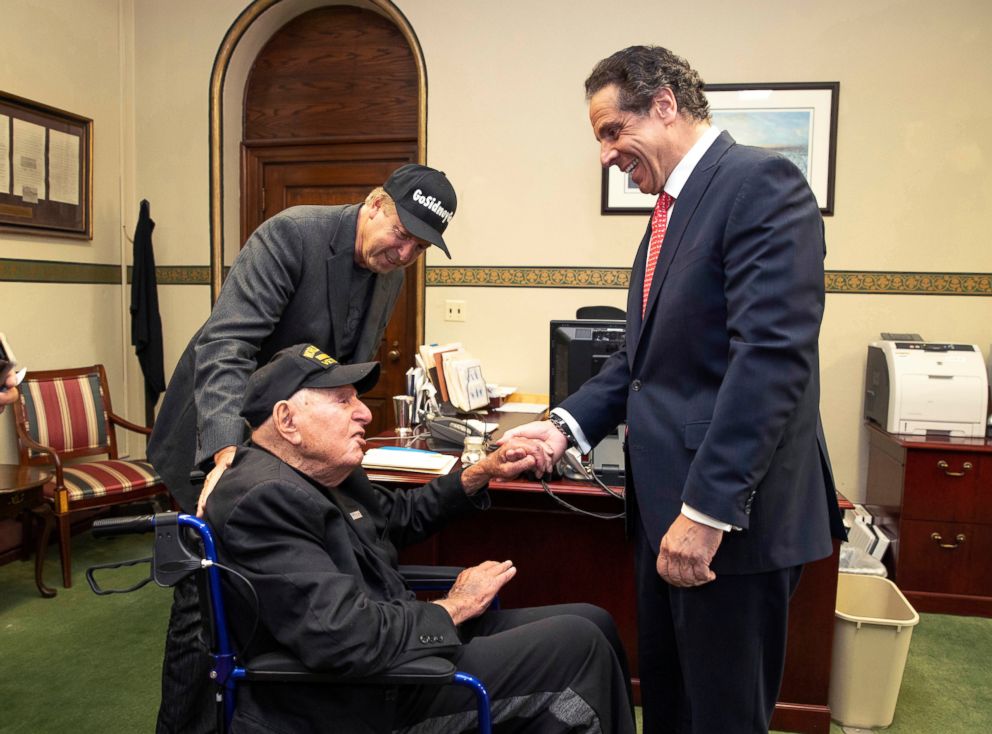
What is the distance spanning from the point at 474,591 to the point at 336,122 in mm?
3603

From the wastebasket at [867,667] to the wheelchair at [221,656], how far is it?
1.43 meters

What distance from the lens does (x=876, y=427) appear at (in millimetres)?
3777

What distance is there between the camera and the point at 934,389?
11.2 feet

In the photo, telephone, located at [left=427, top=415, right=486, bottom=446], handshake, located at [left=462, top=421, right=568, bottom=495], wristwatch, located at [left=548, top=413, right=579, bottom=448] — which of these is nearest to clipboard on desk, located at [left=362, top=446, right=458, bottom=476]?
telephone, located at [left=427, top=415, right=486, bottom=446]

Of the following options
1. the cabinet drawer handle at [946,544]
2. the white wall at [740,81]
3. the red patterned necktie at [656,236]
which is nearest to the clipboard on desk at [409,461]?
the red patterned necktie at [656,236]

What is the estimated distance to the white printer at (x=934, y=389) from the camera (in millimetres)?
3359

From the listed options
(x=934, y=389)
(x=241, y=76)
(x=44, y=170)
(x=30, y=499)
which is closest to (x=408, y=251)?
(x=30, y=499)

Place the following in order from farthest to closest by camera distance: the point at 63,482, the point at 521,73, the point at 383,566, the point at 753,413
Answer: the point at 521,73
the point at 63,482
the point at 383,566
the point at 753,413

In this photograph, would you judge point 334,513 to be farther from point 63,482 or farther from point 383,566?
point 63,482

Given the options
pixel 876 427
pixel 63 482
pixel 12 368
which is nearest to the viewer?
pixel 12 368

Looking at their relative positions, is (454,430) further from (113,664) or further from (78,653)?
(78,653)

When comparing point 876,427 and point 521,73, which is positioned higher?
point 521,73

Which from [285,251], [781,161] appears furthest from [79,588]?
[781,161]

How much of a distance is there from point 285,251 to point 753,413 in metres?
1.22
